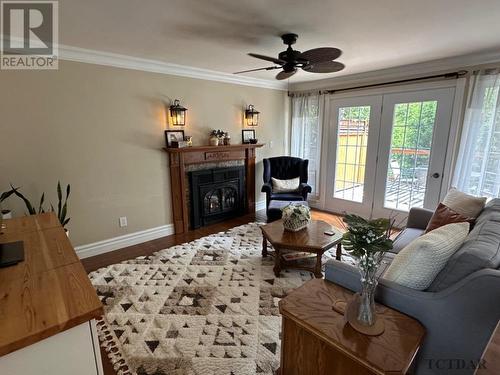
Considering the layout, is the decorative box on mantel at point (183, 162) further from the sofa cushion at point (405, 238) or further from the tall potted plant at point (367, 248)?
the tall potted plant at point (367, 248)

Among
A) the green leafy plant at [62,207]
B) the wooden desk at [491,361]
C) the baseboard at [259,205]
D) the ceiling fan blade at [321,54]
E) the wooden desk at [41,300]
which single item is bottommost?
the wooden desk at [491,361]

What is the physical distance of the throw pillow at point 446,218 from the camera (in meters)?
Result: 2.12

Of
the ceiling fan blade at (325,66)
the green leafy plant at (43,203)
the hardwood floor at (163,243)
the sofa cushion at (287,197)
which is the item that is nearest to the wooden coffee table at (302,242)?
the hardwood floor at (163,243)

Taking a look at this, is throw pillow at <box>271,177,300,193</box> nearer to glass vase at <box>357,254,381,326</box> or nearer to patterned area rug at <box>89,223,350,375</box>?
patterned area rug at <box>89,223,350,375</box>

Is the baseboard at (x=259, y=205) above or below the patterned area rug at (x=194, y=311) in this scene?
above

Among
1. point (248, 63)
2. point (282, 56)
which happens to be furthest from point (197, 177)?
point (282, 56)

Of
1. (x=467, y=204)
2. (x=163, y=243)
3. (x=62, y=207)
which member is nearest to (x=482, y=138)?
(x=467, y=204)

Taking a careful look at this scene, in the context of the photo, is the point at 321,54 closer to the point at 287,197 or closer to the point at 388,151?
the point at 287,197

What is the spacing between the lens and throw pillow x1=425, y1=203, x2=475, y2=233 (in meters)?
2.12

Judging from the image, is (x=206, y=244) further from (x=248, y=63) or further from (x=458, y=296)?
(x=458, y=296)

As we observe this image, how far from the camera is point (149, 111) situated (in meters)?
3.42

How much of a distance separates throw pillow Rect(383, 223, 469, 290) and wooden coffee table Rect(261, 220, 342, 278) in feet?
3.81

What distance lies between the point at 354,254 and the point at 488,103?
129 inches

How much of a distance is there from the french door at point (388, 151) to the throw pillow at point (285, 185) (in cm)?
85
